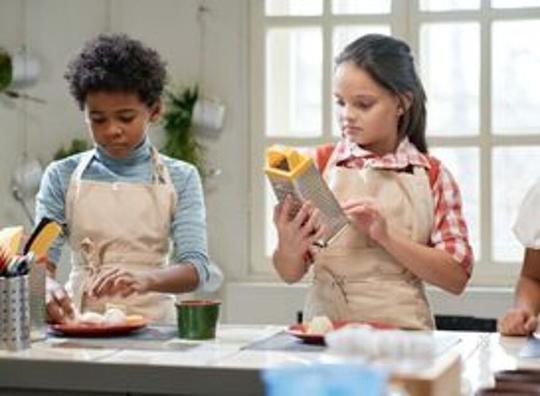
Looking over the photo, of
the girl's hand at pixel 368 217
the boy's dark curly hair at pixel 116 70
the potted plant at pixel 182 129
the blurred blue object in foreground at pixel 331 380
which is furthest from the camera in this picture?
the potted plant at pixel 182 129

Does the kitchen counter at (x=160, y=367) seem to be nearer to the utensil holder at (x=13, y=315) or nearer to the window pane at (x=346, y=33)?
the utensil holder at (x=13, y=315)

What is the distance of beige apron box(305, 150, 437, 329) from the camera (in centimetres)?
220

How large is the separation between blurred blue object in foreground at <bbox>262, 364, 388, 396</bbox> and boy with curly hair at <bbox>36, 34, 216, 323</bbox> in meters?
1.47

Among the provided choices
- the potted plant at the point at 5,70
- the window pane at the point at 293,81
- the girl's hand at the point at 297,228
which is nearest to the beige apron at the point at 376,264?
the girl's hand at the point at 297,228

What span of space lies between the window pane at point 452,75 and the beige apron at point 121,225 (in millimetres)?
2167

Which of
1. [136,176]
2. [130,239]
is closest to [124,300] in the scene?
[130,239]

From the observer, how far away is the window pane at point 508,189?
171 inches

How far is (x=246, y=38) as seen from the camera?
4.51 meters

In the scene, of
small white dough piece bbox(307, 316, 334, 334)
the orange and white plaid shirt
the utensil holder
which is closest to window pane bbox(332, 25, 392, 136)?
the orange and white plaid shirt

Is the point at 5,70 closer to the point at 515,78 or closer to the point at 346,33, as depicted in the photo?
the point at 346,33

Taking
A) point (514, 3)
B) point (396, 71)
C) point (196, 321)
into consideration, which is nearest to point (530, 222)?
point (396, 71)

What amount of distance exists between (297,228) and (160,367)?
1.70 ft

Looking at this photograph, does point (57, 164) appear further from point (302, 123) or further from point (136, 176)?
point (302, 123)

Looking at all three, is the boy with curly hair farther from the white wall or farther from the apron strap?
the white wall
